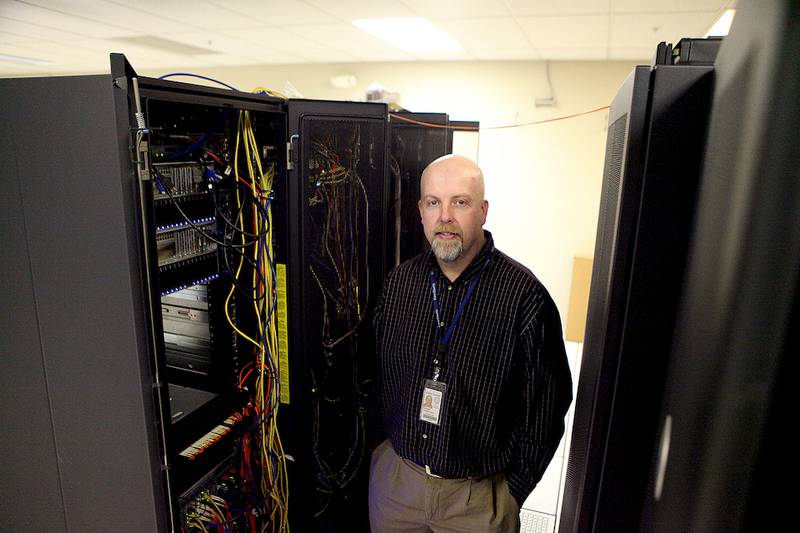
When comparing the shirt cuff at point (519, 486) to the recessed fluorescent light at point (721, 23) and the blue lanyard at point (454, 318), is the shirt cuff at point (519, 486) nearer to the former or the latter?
the blue lanyard at point (454, 318)

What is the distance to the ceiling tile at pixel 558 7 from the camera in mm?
3068

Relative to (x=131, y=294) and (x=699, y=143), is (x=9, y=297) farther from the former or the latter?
(x=699, y=143)

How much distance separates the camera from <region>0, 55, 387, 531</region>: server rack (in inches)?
39.3

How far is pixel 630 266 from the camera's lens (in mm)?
511

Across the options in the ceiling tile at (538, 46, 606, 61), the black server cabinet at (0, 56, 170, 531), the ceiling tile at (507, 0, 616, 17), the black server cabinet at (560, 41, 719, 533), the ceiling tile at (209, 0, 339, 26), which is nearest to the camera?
the black server cabinet at (560, 41, 719, 533)

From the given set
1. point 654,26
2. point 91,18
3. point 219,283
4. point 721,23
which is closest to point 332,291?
point 219,283

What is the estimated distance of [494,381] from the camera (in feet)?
4.65

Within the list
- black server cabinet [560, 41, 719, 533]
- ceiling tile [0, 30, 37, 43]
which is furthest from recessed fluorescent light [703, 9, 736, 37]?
ceiling tile [0, 30, 37, 43]

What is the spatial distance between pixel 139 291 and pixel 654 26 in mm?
3803

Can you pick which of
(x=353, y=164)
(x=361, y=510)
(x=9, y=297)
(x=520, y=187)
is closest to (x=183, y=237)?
(x=9, y=297)

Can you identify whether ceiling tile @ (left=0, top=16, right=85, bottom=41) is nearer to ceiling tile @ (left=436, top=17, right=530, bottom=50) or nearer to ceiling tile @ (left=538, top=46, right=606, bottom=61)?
ceiling tile @ (left=436, top=17, right=530, bottom=50)

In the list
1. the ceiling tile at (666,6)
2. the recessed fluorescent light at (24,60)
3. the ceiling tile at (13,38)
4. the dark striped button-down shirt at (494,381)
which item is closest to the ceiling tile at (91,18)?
the ceiling tile at (13,38)

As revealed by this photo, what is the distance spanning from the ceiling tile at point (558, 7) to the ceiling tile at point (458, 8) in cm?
9

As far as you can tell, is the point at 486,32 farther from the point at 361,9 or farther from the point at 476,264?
the point at 476,264
